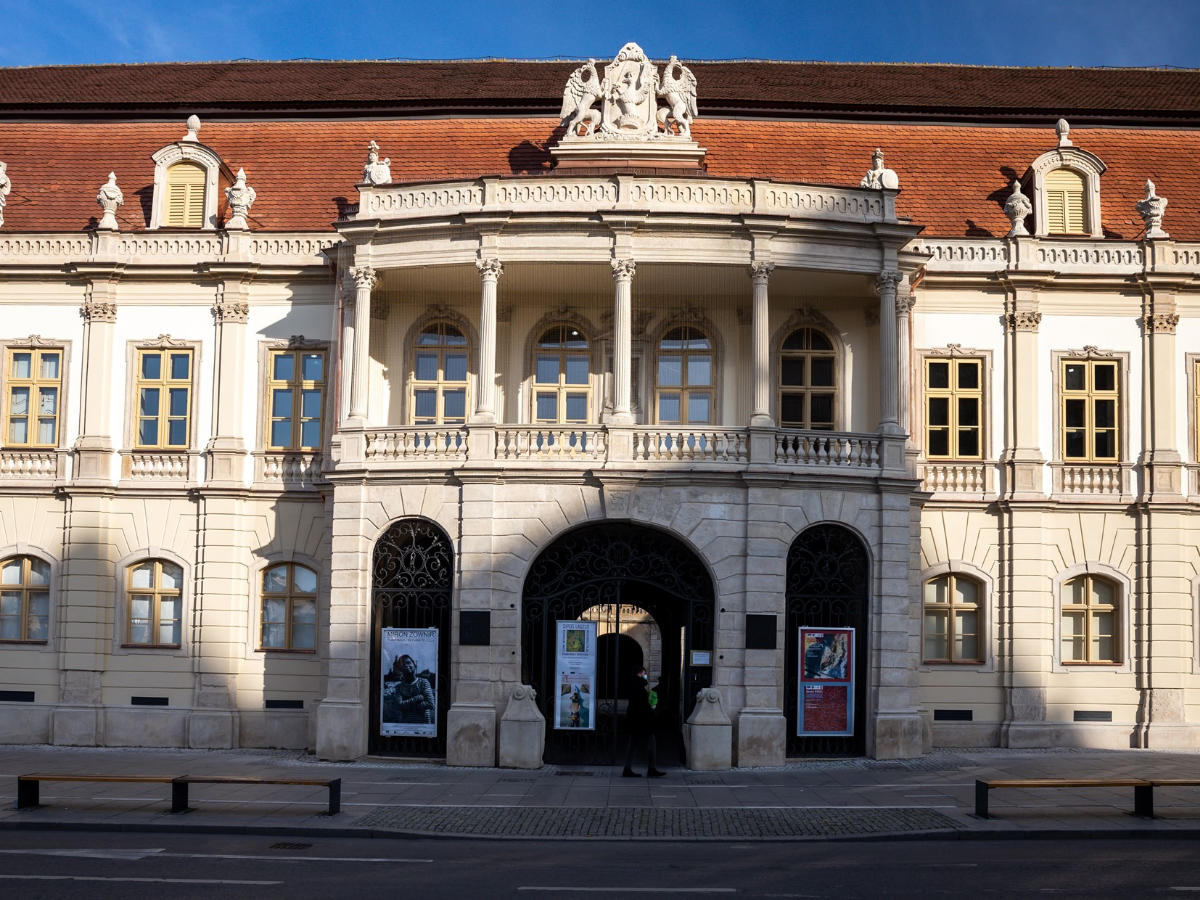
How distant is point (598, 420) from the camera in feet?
91.0

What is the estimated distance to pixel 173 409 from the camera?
29.2 metres

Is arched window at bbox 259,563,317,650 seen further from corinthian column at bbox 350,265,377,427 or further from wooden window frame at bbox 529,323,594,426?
wooden window frame at bbox 529,323,594,426

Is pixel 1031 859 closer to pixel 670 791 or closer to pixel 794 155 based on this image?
pixel 670 791

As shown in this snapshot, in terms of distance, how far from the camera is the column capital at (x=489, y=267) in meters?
25.3

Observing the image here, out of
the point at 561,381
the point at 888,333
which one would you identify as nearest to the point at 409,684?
the point at 561,381

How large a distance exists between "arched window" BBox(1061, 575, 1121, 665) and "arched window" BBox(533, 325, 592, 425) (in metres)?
11.0

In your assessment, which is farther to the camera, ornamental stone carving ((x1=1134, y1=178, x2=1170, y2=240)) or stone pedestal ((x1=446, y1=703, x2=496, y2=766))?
ornamental stone carving ((x1=1134, y1=178, x2=1170, y2=240))

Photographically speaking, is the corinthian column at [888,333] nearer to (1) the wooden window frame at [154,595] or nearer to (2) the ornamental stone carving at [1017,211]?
(2) the ornamental stone carving at [1017,211]

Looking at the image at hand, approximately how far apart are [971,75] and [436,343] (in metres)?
16.5

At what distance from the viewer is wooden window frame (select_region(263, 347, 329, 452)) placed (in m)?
28.7

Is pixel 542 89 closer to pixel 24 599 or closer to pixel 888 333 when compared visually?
pixel 888 333

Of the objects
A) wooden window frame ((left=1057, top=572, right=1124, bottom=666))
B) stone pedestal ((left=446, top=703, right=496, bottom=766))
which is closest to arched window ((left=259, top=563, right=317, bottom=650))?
Answer: stone pedestal ((left=446, top=703, right=496, bottom=766))

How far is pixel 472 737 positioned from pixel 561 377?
8.00 m

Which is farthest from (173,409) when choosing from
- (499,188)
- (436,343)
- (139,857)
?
(139,857)
